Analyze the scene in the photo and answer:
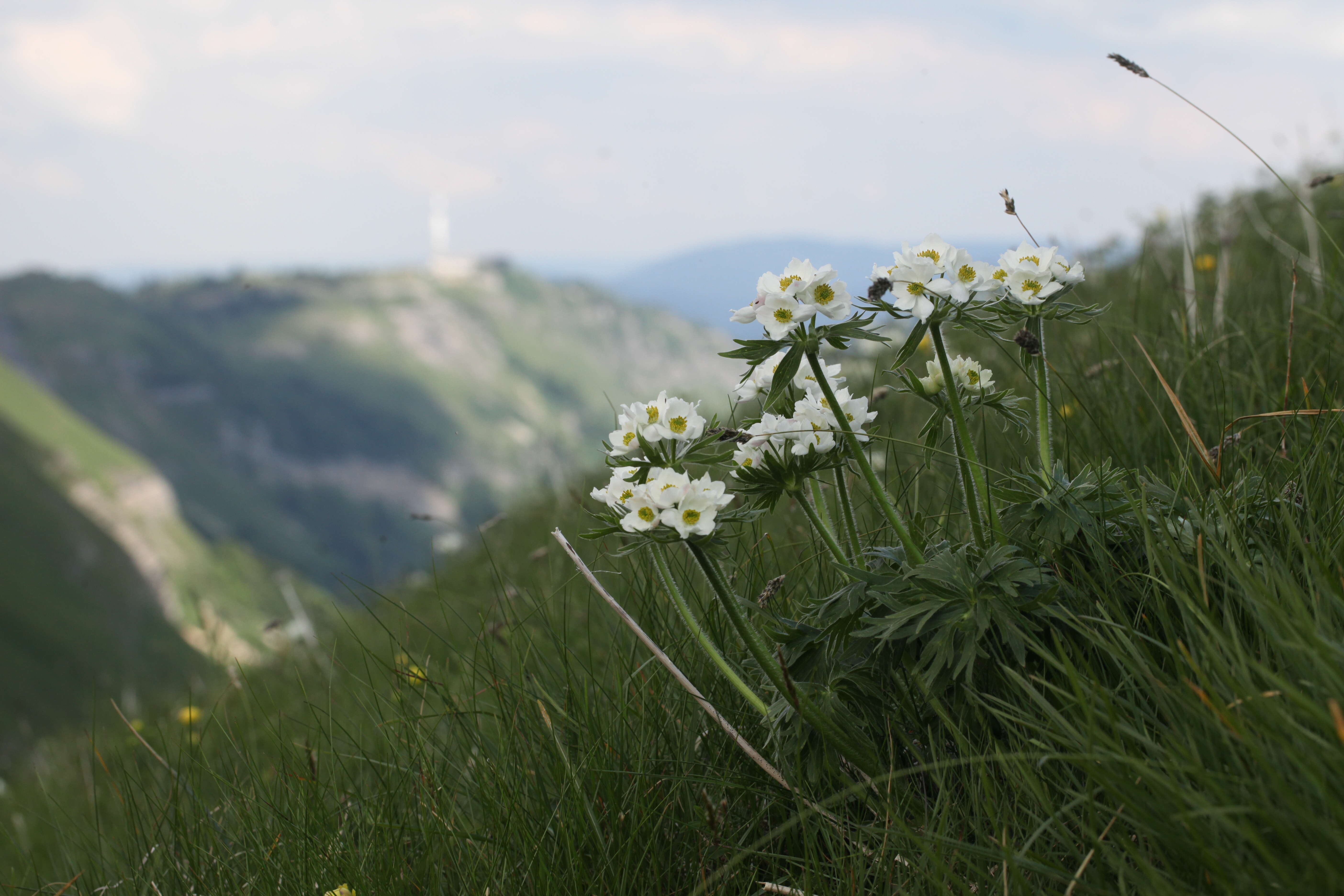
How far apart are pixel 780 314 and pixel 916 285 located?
0.89 ft

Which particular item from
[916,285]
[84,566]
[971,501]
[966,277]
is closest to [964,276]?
[966,277]

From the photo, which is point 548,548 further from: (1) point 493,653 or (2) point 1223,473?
(2) point 1223,473

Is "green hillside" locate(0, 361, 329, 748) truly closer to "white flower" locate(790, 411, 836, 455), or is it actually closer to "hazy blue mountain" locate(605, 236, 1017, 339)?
"hazy blue mountain" locate(605, 236, 1017, 339)

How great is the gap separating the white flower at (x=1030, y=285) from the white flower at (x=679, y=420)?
0.67 metres

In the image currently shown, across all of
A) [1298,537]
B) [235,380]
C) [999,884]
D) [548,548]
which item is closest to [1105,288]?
[548,548]

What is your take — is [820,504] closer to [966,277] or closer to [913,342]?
[913,342]

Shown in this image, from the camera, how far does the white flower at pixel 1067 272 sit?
5.87 feet

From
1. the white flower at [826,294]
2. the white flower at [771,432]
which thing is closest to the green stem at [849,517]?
the white flower at [771,432]

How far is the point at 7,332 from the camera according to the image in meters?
173

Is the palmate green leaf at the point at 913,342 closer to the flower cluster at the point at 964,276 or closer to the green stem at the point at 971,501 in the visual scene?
the flower cluster at the point at 964,276

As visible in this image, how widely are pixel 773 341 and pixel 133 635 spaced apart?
343 feet

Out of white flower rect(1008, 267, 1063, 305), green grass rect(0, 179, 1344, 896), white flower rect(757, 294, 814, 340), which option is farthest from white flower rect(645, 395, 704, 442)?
white flower rect(1008, 267, 1063, 305)

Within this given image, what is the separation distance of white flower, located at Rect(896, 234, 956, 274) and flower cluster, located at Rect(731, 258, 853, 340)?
0.41 feet

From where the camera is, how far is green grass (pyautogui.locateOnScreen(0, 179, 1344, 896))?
1387mm
